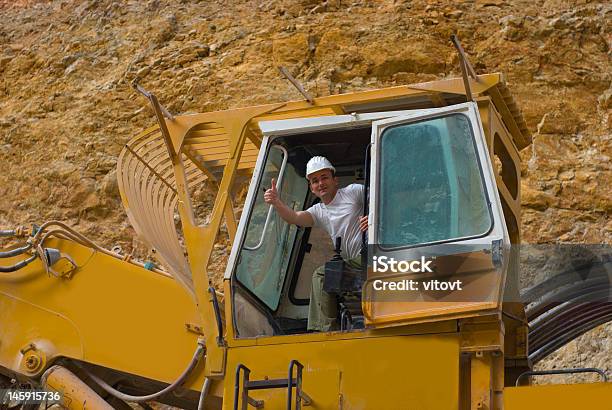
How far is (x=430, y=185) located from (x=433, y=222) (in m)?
0.21

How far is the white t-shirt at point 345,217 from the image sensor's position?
18.2 ft

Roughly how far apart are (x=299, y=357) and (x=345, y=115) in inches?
49.8

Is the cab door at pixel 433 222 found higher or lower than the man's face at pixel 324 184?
lower

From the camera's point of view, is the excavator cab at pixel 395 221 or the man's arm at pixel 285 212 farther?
the man's arm at pixel 285 212

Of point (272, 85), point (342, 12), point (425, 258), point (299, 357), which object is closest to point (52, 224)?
point (299, 357)

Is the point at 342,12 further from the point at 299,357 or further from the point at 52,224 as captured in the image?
the point at 299,357

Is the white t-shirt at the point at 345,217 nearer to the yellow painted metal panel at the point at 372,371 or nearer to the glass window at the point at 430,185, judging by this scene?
the glass window at the point at 430,185

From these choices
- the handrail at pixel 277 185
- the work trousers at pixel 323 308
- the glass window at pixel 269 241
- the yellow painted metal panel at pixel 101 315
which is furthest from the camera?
the yellow painted metal panel at pixel 101 315

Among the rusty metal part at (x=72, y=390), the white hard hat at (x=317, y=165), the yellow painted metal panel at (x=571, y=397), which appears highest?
the white hard hat at (x=317, y=165)

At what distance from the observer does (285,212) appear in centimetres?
554

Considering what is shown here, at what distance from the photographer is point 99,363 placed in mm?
5895

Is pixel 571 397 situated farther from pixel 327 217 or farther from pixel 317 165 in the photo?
pixel 317 165

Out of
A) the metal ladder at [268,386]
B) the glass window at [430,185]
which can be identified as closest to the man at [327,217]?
the glass window at [430,185]

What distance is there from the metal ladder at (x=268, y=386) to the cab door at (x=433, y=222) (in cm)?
40
